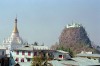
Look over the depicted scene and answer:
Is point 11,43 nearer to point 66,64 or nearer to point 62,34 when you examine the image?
point 66,64

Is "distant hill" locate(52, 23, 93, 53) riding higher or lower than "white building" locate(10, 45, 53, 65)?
higher

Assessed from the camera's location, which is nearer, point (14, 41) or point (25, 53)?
point (25, 53)

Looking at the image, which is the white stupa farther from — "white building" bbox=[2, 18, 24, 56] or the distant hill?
the distant hill

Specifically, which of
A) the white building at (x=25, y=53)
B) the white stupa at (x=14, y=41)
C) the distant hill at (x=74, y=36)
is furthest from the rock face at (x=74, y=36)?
the white building at (x=25, y=53)

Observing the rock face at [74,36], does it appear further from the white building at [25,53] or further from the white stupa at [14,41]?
the white building at [25,53]

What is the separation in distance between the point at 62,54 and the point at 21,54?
8319 millimetres

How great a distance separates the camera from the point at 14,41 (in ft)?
289

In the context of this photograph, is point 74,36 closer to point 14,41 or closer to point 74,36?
point 74,36

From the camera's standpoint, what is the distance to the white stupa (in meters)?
83.4

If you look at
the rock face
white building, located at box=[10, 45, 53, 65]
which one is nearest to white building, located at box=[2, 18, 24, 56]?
white building, located at box=[10, 45, 53, 65]

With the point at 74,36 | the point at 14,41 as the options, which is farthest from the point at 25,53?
the point at 74,36

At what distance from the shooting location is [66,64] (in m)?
49.9

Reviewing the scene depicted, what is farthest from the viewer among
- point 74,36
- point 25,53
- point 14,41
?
point 74,36

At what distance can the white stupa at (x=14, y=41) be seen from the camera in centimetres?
8338
